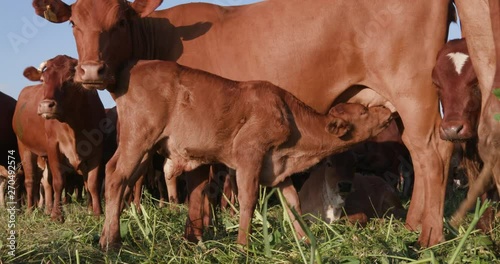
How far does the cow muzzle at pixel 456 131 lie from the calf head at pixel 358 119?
749 mm

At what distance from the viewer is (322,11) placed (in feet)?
19.9

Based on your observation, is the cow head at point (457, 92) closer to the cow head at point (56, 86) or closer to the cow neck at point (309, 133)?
the cow neck at point (309, 133)

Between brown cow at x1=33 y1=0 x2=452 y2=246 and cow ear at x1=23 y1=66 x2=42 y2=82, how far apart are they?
488cm

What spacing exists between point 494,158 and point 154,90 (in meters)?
2.95

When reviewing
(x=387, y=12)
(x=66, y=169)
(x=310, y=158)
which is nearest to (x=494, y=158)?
(x=310, y=158)

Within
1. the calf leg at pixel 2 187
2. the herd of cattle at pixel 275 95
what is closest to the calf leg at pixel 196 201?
the herd of cattle at pixel 275 95

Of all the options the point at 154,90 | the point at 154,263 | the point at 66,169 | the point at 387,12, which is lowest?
the point at 66,169

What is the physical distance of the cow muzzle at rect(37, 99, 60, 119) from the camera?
8.20 metres

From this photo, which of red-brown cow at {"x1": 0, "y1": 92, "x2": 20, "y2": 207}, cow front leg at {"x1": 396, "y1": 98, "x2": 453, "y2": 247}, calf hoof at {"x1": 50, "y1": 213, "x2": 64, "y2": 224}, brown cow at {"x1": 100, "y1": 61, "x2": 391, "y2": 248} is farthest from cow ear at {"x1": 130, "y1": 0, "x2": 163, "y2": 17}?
red-brown cow at {"x1": 0, "y1": 92, "x2": 20, "y2": 207}

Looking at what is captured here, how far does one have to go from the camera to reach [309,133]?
5281mm

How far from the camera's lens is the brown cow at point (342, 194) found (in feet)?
22.7

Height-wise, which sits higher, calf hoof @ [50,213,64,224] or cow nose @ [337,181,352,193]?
cow nose @ [337,181,352,193]

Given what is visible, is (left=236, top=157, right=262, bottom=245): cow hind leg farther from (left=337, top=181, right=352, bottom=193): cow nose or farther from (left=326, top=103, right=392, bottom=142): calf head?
(left=337, top=181, right=352, bottom=193): cow nose

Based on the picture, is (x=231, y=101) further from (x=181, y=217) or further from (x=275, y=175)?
(x=181, y=217)
